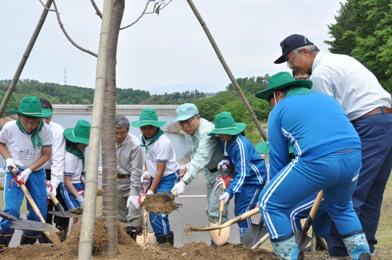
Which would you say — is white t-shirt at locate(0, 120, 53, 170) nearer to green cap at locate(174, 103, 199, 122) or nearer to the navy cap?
green cap at locate(174, 103, 199, 122)

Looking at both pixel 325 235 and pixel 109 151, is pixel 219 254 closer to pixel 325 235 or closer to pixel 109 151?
pixel 325 235

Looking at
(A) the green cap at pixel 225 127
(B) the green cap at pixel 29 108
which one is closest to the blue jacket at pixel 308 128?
(A) the green cap at pixel 225 127

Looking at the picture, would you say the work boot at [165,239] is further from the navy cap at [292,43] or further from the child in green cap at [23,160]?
the navy cap at [292,43]

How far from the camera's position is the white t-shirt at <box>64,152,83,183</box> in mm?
6246

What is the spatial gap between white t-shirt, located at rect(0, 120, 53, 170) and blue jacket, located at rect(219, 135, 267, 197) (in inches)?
68.9

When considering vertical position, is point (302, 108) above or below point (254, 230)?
above

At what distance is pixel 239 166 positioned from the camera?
5781mm

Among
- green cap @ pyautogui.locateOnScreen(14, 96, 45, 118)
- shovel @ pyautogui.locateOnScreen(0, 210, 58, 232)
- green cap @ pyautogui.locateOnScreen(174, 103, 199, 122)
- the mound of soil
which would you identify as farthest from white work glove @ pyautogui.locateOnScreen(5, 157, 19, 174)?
green cap @ pyautogui.locateOnScreen(174, 103, 199, 122)

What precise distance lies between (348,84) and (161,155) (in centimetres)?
222

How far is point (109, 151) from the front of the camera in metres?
4.27

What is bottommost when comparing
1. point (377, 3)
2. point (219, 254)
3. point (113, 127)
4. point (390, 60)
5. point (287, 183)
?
point (219, 254)

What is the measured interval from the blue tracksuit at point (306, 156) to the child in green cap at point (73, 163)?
2787 millimetres

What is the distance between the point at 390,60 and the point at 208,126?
2520 cm

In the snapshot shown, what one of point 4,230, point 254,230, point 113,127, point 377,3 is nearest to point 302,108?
point 113,127
